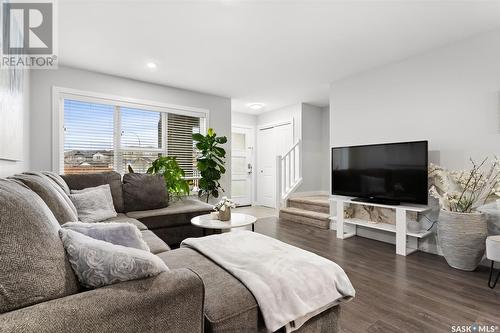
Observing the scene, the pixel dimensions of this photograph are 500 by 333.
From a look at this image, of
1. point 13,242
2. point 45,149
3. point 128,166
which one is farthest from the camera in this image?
point 128,166

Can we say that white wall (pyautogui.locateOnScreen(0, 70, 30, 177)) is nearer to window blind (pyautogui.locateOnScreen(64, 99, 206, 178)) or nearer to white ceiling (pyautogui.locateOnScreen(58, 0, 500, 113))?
window blind (pyautogui.locateOnScreen(64, 99, 206, 178))

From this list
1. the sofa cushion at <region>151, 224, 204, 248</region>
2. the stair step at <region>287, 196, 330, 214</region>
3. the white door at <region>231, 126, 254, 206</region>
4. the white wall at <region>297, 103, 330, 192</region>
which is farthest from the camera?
the white door at <region>231, 126, 254, 206</region>

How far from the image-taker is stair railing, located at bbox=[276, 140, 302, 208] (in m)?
5.16

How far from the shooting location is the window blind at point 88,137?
3.49 meters

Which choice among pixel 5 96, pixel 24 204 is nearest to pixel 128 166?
pixel 5 96

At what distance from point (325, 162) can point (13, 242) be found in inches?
219

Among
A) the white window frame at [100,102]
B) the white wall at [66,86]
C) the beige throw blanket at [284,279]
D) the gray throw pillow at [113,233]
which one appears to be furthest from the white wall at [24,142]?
the beige throw blanket at [284,279]

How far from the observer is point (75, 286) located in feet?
2.77

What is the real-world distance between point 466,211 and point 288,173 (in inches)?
129

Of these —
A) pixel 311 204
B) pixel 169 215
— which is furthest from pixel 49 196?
pixel 311 204

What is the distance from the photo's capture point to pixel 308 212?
14.9ft

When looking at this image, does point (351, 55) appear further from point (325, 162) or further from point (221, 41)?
point (325, 162)

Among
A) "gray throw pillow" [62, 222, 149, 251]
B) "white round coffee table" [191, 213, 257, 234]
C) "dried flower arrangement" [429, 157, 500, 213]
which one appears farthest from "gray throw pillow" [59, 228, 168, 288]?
"dried flower arrangement" [429, 157, 500, 213]

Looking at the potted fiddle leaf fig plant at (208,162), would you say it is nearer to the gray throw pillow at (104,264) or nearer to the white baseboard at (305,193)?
the white baseboard at (305,193)
